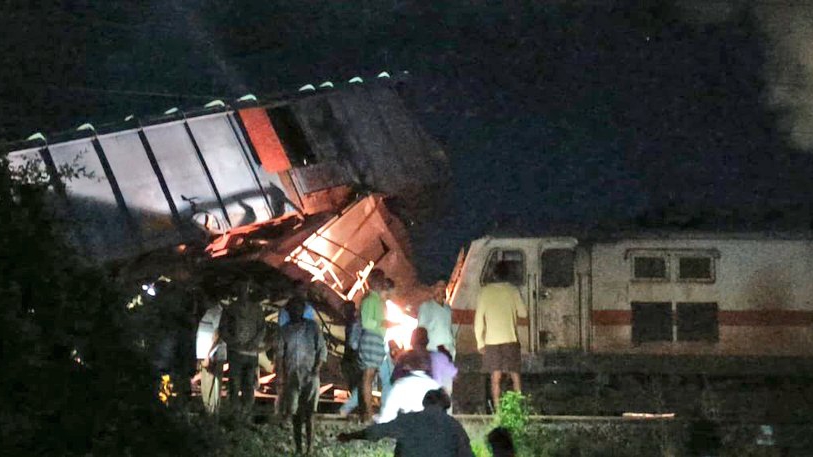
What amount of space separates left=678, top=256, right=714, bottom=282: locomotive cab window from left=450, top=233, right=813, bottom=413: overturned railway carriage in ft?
0.04

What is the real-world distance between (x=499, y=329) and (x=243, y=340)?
267 cm

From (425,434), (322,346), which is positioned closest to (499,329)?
(322,346)

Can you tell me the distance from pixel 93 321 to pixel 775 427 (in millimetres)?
8208

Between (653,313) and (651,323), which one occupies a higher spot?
(653,313)

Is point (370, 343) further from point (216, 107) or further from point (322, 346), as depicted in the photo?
point (216, 107)

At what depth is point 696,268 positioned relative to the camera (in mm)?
15234

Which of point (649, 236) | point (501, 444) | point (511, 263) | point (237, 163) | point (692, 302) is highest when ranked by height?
point (237, 163)

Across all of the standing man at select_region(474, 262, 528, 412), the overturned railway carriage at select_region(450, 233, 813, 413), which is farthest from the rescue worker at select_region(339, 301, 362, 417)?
the overturned railway carriage at select_region(450, 233, 813, 413)

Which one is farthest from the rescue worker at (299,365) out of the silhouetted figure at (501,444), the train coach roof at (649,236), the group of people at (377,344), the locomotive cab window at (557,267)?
the locomotive cab window at (557,267)

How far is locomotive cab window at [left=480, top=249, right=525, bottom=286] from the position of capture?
49.8ft

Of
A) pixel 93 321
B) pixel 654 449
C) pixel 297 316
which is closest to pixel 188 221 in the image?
pixel 297 316

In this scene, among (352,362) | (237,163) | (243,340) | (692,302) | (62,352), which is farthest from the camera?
(237,163)

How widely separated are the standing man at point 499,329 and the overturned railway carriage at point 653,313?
8.20ft

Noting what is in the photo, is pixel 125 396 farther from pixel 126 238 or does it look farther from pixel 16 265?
pixel 126 238
